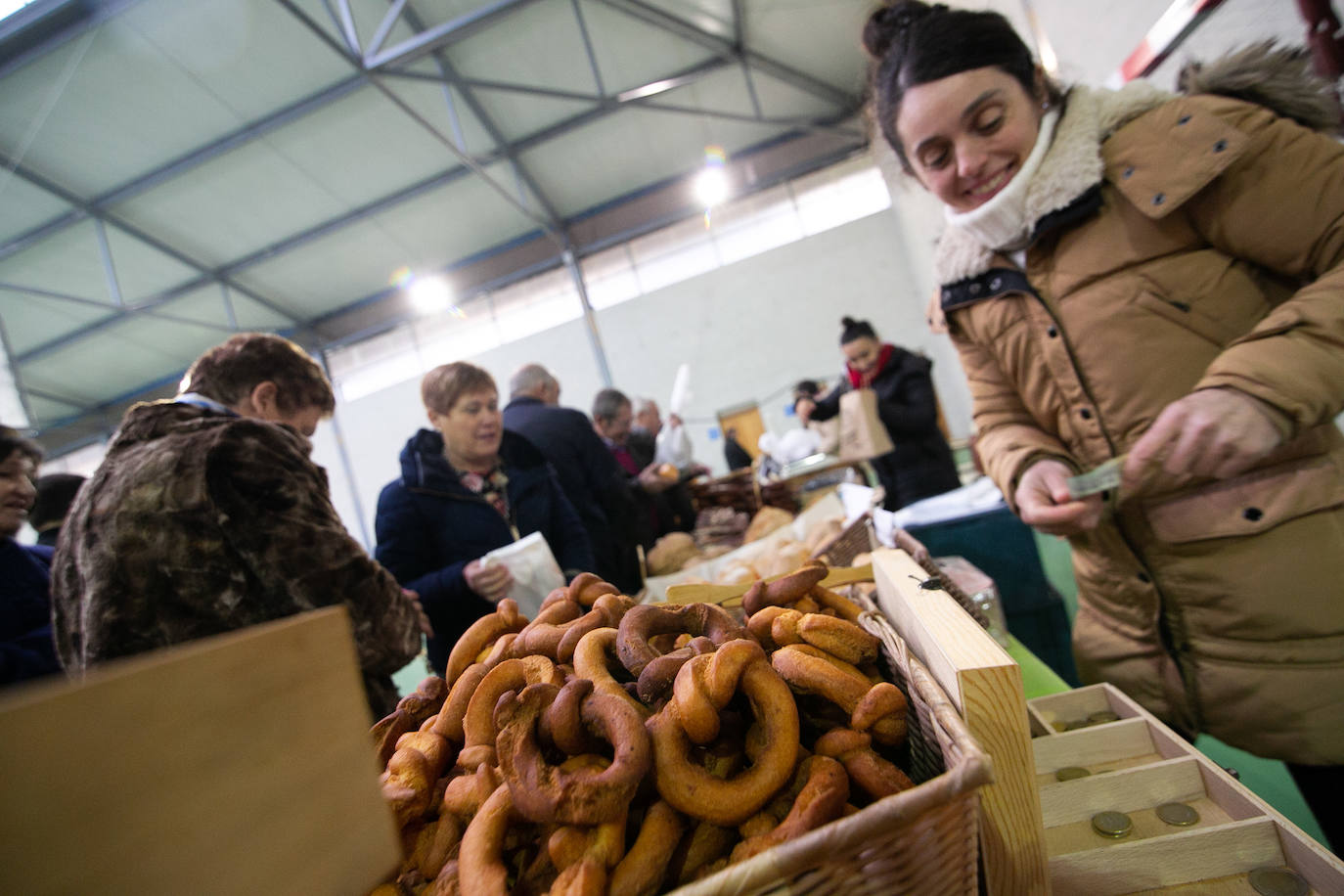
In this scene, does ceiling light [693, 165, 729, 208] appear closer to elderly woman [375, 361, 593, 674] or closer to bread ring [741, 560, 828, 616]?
elderly woman [375, 361, 593, 674]

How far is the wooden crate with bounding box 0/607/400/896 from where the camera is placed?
11.2 inches

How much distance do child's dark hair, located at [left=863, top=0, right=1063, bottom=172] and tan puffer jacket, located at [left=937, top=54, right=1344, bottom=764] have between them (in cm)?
18

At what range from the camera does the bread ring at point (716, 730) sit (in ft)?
1.85

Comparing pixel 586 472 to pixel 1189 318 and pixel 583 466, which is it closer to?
pixel 583 466

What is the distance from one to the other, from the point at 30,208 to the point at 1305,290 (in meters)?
11.3

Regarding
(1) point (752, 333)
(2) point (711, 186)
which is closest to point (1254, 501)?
(1) point (752, 333)

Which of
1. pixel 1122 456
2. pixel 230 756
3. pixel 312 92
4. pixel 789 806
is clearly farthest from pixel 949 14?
pixel 312 92

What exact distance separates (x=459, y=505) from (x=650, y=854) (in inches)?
78.0

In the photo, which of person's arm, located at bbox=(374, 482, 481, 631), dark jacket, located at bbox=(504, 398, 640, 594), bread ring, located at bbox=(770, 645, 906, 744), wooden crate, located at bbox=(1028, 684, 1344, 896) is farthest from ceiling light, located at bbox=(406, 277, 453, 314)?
wooden crate, located at bbox=(1028, 684, 1344, 896)

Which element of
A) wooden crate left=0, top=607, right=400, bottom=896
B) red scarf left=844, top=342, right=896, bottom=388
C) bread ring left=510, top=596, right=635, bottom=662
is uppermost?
red scarf left=844, top=342, right=896, bottom=388

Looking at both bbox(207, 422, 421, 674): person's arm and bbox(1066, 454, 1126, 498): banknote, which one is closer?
bbox(1066, 454, 1126, 498): banknote

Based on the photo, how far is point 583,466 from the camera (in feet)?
9.84

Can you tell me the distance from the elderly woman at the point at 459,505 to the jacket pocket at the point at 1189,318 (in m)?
1.92

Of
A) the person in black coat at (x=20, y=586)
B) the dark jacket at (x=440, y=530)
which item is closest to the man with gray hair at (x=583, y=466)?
the dark jacket at (x=440, y=530)
